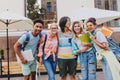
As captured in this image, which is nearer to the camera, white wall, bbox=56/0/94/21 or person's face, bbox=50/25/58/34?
person's face, bbox=50/25/58/34

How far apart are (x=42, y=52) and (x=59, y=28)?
30.7 inches

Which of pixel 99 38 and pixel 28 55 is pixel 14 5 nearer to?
pixel 28 55

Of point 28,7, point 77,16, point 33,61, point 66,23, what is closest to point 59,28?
point 66,23

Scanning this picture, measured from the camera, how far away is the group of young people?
6.53m

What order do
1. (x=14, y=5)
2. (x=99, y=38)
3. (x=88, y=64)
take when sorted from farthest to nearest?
(x=14, y=5)
(x=88, y=64)
(x=99, y=38)

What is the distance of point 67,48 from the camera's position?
21.5 feet

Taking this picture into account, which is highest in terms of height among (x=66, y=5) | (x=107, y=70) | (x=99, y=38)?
(x=66, y=5)

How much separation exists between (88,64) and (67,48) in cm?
57

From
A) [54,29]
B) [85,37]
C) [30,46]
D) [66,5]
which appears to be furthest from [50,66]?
[66,5]

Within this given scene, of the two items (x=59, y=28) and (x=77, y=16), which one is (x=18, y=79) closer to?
(x=77, y=16)

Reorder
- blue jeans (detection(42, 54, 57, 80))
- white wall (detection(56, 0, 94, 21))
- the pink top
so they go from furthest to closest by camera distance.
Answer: white wall (detection(56, 0, 94, 21)) < the pink top < blue jeans (detection(42, 54, 57, 80))

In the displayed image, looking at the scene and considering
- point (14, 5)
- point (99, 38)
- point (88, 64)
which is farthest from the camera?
point (14, 5)

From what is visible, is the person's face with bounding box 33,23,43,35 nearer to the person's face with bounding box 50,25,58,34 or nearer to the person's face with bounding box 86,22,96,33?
the person's face with bounding box 50,25,58,34

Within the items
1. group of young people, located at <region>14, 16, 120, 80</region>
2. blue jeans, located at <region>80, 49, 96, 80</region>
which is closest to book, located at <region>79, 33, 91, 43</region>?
group of young people, located at <region>14, 16, 120, 80</region>
